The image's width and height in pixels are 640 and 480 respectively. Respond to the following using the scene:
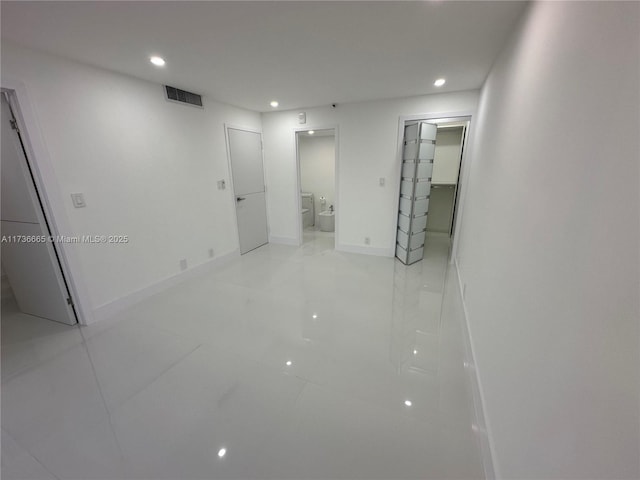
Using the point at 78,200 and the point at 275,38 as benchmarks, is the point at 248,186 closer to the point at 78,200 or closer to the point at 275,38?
the point at 78,200

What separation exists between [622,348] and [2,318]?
174 inches

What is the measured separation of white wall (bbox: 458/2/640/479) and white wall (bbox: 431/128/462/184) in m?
3.87

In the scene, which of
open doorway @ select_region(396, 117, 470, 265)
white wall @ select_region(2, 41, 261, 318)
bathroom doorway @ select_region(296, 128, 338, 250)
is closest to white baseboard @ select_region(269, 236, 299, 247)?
bathroom doorway @ select_region(296, 128, 338, 250)

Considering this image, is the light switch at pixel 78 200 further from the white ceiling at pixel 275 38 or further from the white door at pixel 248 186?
the white door at pixel 248 186

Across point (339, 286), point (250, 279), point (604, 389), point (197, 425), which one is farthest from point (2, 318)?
point (604, 389)

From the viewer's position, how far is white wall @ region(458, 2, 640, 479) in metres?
0.55

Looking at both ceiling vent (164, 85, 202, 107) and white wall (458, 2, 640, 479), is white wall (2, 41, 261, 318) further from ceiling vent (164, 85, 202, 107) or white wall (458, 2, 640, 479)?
white wall (458, 2, 640, 479)

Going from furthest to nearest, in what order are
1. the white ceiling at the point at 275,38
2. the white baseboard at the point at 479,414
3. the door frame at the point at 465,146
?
the door frame at the point at 465,146 < the white ceiling at the point at 275,38 < the white baseboard at the point at 479,414

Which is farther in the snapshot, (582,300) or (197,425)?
(197,425)

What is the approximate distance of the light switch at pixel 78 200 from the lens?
7.25ft

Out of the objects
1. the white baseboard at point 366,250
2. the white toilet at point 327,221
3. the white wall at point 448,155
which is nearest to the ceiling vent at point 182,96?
the white baseboard at point 366,250

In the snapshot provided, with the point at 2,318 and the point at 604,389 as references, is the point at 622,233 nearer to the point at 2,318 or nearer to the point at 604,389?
the point at 604,389

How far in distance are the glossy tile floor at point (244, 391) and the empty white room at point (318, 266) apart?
0.05 ft

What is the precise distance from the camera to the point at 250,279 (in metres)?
3.33
